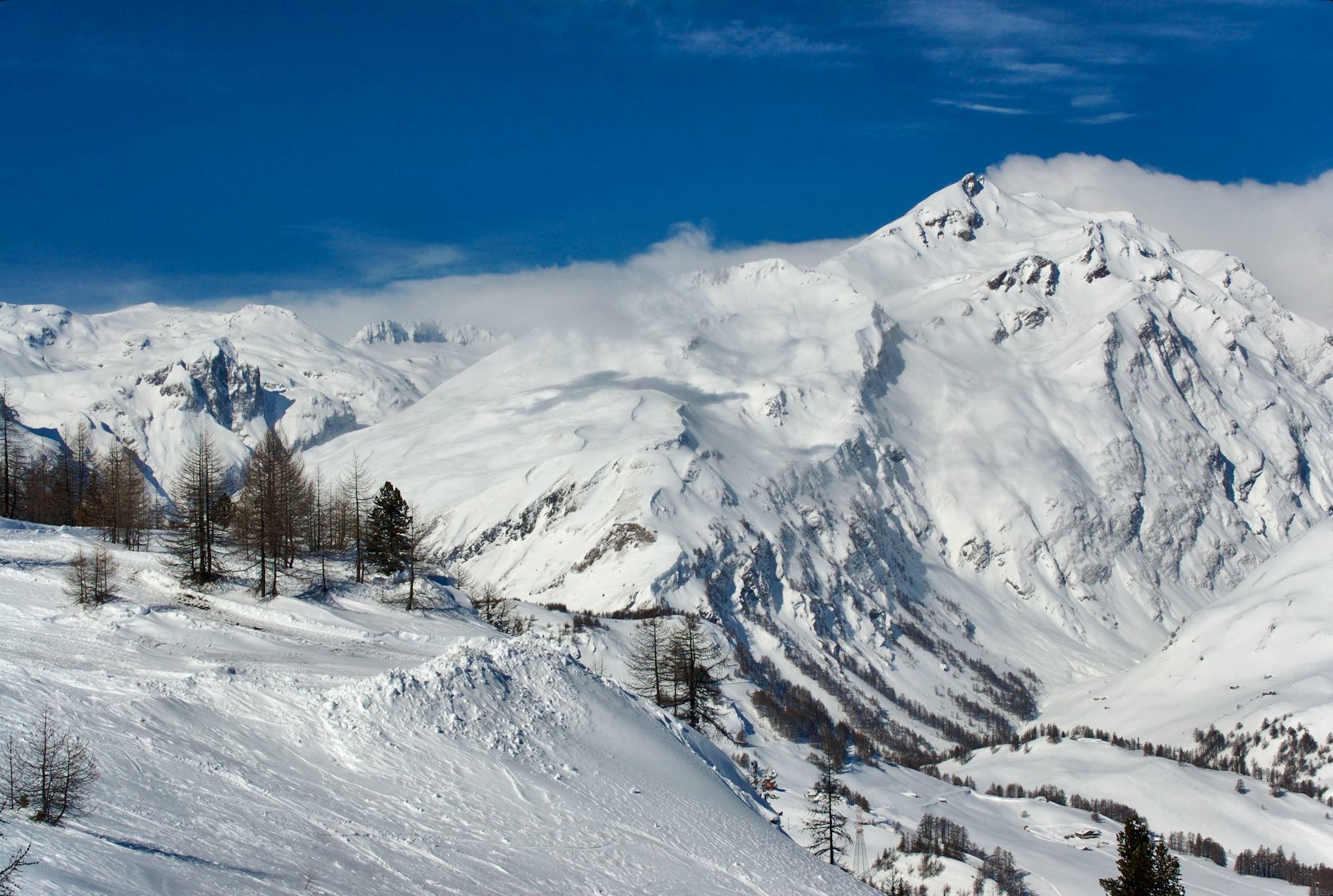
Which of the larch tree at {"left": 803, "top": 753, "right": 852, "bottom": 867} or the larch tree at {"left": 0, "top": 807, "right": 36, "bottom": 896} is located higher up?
the larch tree at {"left": 0, "top": 807, "right": 36, "bottom": 896}

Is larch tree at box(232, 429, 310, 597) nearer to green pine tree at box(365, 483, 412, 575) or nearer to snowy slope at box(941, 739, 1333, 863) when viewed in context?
green pine tree at box(365, 483, 412, 575)

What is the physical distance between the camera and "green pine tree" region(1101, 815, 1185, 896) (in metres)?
56.3

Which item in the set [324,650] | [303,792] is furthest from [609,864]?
[324,650]

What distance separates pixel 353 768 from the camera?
128ft

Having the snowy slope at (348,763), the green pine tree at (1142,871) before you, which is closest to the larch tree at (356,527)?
the snowy slope at (348,763)

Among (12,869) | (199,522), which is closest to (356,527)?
(199,522)

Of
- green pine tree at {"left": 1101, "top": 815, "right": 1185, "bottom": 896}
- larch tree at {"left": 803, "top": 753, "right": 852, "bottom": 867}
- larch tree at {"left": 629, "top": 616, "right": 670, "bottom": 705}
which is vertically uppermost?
larch tree at {"left": 629, "top": 616, "right": 670, "bottom": 705}

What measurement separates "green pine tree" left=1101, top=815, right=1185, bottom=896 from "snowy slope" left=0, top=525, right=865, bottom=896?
1867 cm

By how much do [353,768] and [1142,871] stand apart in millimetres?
39858

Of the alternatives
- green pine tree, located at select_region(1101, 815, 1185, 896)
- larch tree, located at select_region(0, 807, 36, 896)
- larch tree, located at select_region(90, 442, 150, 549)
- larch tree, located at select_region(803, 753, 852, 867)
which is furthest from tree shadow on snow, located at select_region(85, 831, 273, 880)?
larch tree, located at select_region(90, 442, 150, 549)

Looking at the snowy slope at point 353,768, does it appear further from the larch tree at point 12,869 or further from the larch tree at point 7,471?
the larch tree at point 7,471

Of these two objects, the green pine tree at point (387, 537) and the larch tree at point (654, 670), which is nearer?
the green pine tree at point (387, 537)

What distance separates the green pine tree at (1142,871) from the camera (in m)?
56.3

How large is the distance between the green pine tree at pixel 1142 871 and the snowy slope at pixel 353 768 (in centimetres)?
1867
